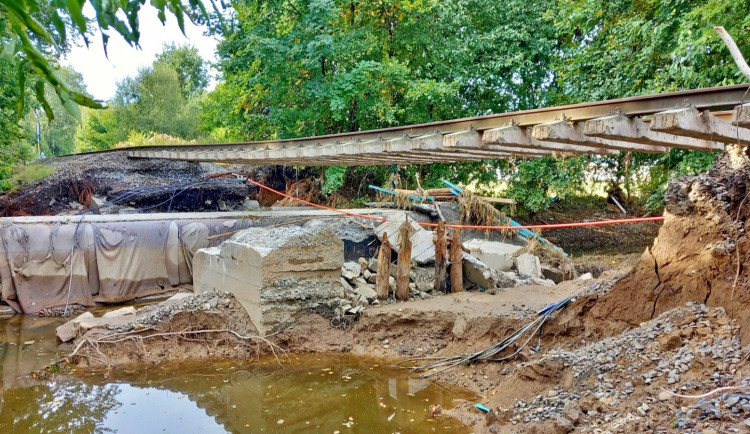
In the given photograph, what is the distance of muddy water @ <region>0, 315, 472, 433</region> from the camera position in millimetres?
5723

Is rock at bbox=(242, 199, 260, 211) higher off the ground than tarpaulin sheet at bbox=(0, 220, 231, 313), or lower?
higher

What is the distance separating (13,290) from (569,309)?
9930mm

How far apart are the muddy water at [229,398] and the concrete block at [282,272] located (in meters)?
0.74

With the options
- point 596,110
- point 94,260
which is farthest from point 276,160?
point 596,110

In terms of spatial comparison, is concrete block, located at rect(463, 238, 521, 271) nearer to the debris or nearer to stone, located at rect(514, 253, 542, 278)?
stone, located at rect(514, 253, 542, 278)

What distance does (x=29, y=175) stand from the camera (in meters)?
16.0

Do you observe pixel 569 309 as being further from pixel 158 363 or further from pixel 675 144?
pixel 158 363

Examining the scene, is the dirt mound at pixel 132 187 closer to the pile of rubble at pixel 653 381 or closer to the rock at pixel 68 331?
the rock at pixel 68 331

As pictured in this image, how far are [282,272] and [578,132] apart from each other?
448cm

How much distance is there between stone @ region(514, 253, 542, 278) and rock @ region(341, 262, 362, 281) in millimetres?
3510

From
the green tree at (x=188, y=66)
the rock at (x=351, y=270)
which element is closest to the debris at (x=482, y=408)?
the rock at (x=351, y=270)

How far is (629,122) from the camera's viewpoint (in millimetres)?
4906

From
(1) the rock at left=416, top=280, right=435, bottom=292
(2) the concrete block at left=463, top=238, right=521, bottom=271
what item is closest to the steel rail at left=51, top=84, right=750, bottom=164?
(1) the rock at left=416, top=280, right=435, bottom=292

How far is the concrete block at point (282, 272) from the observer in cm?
783
